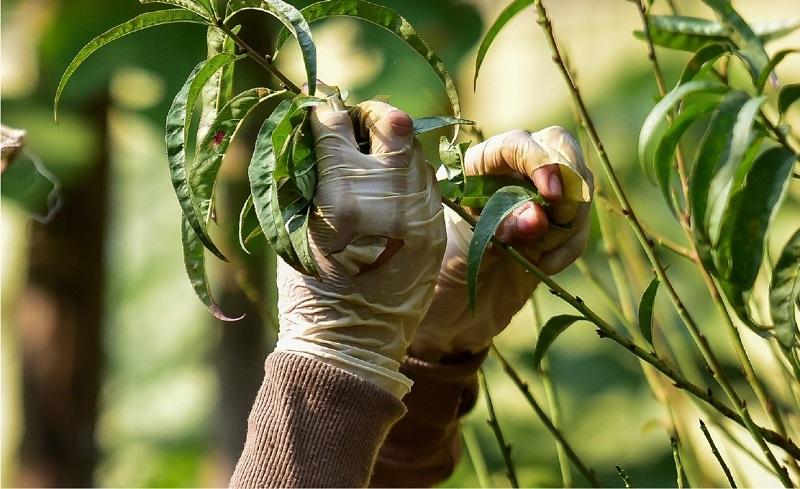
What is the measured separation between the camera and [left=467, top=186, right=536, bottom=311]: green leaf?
636mm

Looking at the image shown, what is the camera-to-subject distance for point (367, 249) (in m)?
0.74

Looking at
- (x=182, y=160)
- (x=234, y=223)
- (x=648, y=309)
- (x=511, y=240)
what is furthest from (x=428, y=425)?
(x=234, y=223)

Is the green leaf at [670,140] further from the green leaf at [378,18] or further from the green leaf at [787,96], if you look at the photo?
the green leaf at [378,18]

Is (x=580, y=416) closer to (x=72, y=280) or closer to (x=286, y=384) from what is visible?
(x=72, y=280)

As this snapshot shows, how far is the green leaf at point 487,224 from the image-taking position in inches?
25.0

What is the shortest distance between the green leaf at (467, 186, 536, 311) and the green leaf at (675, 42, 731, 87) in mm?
123

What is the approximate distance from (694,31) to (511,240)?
24 cm

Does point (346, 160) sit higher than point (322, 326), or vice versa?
point (346, 160)

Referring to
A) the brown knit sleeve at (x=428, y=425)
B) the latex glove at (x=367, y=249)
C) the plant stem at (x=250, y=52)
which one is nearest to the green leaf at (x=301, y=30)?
the plant stem at (x=250, y=52)

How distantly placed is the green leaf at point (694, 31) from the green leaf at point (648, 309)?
15 cm

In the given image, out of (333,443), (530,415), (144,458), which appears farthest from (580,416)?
(333,443)

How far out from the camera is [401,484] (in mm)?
1088

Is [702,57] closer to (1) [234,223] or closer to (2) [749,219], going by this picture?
(2) [749,219]

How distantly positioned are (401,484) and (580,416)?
1780mm
